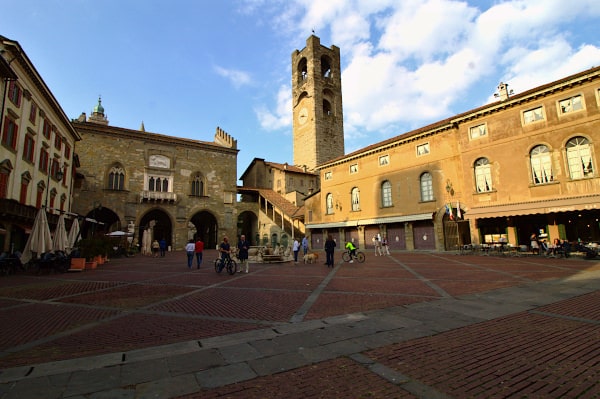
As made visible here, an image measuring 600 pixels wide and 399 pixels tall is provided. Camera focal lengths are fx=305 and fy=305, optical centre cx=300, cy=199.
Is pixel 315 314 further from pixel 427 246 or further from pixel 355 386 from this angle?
pixel 427 246

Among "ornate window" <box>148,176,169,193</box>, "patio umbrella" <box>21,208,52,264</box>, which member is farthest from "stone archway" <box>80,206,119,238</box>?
"patio umbrella" <box>21,208,52,264</box>

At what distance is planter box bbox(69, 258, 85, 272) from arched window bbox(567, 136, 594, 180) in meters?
26.1

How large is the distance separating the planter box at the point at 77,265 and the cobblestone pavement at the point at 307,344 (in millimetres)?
6821

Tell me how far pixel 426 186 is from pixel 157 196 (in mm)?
27886

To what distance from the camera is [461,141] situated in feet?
72.5

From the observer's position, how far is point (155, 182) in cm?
3509

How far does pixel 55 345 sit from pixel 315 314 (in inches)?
163

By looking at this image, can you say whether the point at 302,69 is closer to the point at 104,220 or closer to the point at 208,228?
the point at 208,228

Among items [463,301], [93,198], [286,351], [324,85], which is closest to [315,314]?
[286,351]

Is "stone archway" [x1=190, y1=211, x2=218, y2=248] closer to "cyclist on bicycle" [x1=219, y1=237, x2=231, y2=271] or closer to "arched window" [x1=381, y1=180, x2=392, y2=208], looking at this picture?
"arched window" [x1=381, y1=180, x2=392, y2=208]

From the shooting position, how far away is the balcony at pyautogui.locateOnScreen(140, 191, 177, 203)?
1321 inches

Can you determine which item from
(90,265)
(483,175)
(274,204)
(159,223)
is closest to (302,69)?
(274,204)

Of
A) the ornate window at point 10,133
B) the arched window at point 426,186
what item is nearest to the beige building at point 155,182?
the ornate window at point 10,133

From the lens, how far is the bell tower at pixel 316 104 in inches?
1919
